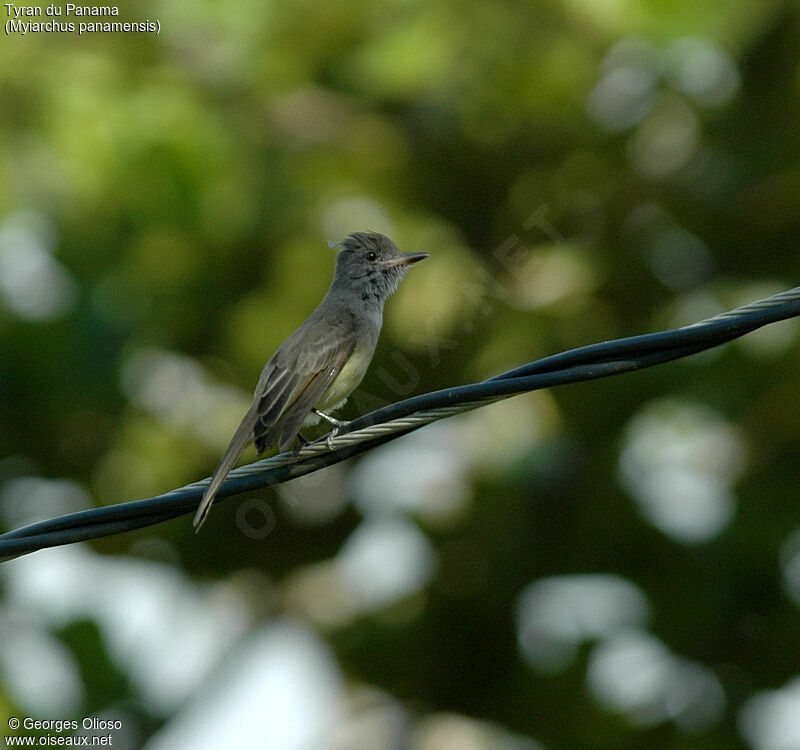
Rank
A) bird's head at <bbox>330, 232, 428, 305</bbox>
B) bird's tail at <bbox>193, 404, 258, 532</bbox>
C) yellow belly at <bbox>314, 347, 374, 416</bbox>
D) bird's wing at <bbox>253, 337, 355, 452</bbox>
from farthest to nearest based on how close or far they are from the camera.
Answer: bird's head at <bbox>330, 232, 428, 305</bbox> → yellow belly at <bbox>314, 347, 374, 416</bbox> → bird's wing at <bbox>253, 337, 355, 452</bbox> → bird's tail at <bbox>193, 404, 258, 532</bbox>

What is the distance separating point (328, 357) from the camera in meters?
5.85

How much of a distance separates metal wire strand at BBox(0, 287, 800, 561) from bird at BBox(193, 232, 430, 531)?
0.13 meters

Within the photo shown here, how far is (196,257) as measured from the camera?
9367 millimetres

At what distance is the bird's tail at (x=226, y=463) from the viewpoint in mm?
4117

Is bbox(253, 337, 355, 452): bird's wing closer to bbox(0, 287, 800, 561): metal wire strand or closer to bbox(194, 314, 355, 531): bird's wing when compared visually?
bbox(194, 314, 355, 531): bird's wing

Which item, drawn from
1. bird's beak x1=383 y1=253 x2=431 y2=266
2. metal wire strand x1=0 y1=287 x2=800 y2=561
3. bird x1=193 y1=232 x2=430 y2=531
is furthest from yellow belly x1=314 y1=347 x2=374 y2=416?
metal wire strand x1=0 y1=287 x2=800 y2=561

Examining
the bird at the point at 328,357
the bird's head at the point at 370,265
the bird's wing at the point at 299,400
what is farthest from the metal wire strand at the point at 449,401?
the bird's head at the point at 370,265

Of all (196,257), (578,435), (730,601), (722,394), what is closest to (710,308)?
(722,394)

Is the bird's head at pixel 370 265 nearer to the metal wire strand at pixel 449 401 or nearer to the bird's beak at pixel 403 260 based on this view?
the bird's beak at pixel 403 260

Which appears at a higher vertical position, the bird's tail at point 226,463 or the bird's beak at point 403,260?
the bird's beak at point 403,260

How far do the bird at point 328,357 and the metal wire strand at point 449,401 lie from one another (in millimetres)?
134

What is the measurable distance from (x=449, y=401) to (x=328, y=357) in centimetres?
189

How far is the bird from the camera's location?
5.24 metres

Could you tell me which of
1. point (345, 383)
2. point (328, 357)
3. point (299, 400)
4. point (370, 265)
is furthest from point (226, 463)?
point (370, 265)
